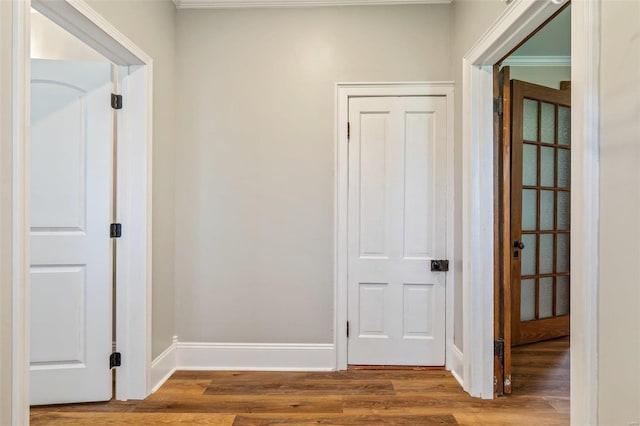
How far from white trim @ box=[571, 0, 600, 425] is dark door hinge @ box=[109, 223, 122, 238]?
7.47 ft

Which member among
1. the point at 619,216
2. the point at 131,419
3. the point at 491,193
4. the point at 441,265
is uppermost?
the point at 491,193

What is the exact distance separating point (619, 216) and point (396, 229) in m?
1.55

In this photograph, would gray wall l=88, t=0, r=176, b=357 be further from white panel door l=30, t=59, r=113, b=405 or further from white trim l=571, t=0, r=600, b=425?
white trim l=571, t=0, r=600, b=425

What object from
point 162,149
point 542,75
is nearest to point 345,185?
point 162,149

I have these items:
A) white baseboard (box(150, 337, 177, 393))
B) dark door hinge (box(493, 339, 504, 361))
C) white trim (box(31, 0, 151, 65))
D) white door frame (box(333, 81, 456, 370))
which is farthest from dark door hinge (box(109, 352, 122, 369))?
dark door hinge (box(493, 339, 504, 361))

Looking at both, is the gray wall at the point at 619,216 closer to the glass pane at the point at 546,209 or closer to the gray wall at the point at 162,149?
the glass pane at the point at 546,209

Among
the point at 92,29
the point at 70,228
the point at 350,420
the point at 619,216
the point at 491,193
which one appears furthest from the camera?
the point at 491,193

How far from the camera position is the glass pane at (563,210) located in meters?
3.13

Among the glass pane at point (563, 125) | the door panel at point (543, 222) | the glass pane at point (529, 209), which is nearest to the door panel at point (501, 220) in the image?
the door panel at point (543, 222)

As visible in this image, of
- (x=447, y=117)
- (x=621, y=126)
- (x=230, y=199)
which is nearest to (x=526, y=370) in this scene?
(x=447, y=117)

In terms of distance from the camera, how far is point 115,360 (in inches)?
84.7

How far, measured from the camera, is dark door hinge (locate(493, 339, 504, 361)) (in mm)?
2199

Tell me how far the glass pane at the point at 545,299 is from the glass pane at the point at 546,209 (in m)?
0.47

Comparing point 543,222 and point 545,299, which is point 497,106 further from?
point 545,299
